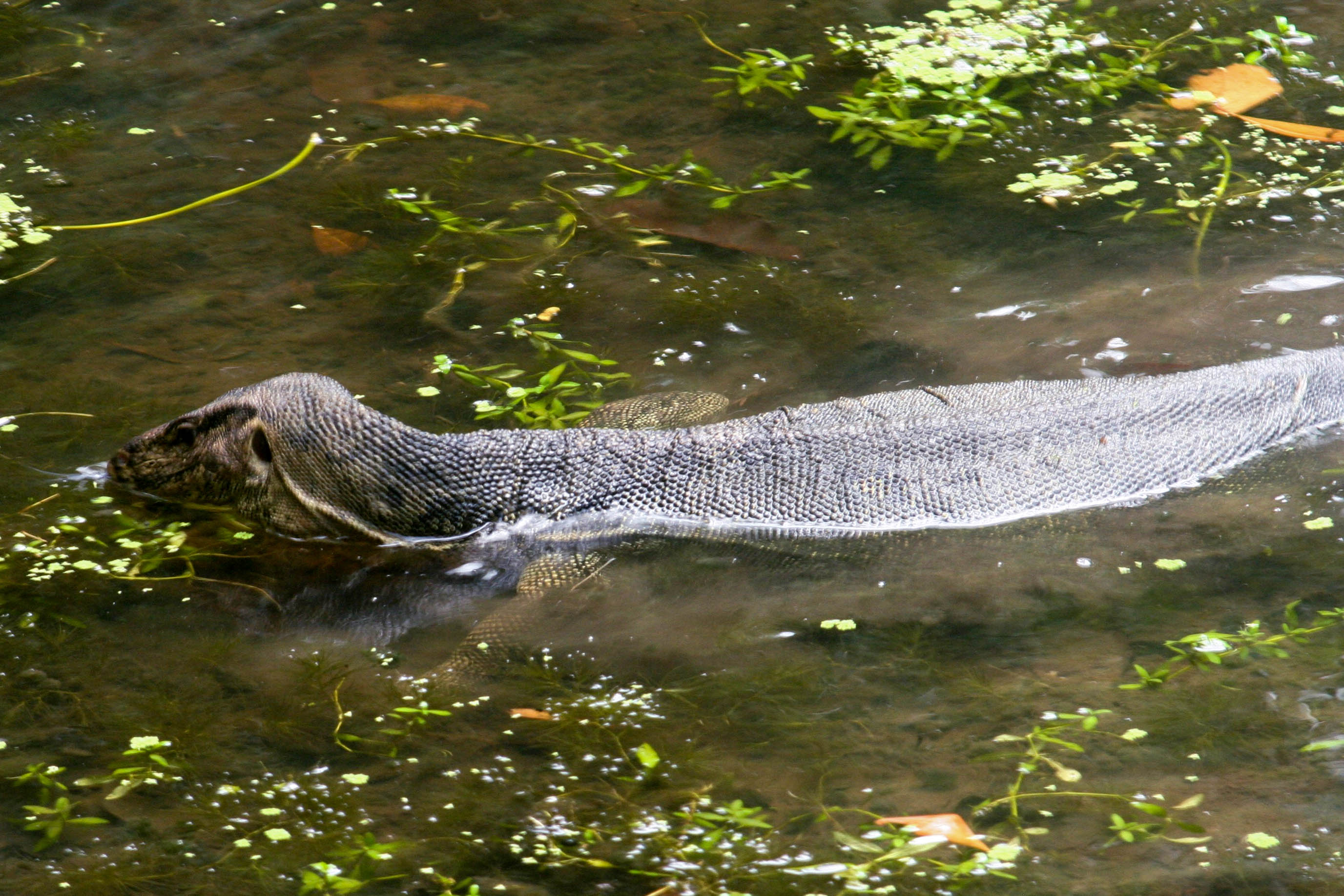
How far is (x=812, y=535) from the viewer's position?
4.64 metres

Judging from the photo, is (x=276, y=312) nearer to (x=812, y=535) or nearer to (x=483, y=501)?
(x=483, y=501)

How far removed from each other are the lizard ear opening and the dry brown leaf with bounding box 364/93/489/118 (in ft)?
10.5

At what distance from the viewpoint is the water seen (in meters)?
3.38

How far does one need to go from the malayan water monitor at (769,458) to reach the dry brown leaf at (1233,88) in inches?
116

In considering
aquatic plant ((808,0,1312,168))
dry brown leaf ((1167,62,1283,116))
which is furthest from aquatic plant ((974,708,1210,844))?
dry brown leaf ((1167,62,1283,116))

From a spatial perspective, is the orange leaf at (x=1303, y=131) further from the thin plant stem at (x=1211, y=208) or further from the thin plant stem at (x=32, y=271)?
the thin plant stem at (x=32, y=271)

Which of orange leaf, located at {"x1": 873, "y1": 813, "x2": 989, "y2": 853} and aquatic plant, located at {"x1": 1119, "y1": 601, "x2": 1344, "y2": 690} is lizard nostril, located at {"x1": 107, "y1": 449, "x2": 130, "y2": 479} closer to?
orange leaf, located at {"x1": 873, "y1": 813, "x2": 989, "y2": 853}

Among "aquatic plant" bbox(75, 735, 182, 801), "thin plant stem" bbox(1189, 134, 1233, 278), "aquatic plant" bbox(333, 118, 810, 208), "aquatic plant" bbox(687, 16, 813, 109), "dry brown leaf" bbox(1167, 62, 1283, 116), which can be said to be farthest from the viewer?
"aquatic plant" bbox(687, 16, 813, 109)

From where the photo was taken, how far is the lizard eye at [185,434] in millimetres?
4918

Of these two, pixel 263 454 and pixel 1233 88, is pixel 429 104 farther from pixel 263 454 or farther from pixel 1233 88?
pixel 1233 88

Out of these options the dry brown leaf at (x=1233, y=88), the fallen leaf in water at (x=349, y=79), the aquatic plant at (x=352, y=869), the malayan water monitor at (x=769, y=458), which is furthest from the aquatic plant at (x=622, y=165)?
the aquatic plant at (x=352, y=869)

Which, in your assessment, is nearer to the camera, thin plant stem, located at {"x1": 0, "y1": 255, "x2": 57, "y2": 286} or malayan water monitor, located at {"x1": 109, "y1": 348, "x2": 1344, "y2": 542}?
malayan water monitor, located at {"x1": 109, "y1": 348, "x2": 1344, "y2": 542}

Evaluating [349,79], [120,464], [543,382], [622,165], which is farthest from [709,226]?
[120,464]

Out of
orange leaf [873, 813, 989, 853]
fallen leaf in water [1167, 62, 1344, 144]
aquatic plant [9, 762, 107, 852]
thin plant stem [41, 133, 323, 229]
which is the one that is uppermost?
fallen leaf in water [1167, 62, 1344, 144]
